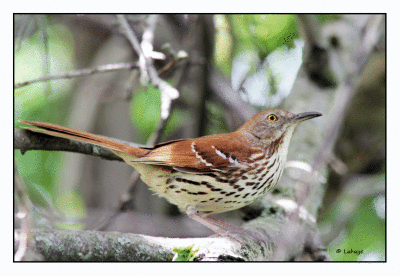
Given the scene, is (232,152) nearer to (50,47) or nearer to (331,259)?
(331,259)

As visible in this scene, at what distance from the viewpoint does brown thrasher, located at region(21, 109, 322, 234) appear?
267cm

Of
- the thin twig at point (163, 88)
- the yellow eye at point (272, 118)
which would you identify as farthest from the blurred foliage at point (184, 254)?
the yellow eye at point (272, 118)

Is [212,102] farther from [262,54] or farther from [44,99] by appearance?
[44,99]

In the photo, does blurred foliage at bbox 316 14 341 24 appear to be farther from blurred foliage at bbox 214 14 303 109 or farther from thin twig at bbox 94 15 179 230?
thin twig at bbox 94 15 179 230

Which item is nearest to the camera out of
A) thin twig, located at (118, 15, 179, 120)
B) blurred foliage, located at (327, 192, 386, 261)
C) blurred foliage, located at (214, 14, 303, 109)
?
thin twig, located at (118, 15, 179, 120)

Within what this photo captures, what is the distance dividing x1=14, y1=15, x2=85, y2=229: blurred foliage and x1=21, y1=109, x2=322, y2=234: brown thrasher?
0.60 meters

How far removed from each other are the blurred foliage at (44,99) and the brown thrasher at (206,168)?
60 centimetres

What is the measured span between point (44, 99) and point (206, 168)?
5.64 ft

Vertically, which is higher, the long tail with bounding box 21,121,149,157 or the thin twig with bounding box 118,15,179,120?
the thin twig with bounding box 118,15,179,120

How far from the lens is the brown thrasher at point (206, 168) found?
2.67 metres

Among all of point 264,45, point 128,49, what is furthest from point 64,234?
point 128,49

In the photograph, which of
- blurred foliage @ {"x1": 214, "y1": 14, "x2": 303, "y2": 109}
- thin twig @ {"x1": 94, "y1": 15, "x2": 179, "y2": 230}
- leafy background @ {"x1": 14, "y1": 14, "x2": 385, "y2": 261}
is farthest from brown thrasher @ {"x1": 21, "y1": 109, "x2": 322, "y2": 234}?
→ blurred foliage @ {"x1": 214, "y1": 14, "x2": 303, "y2": 109}

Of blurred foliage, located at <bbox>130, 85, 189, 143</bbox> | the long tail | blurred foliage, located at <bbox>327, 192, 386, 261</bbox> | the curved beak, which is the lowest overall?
blurred foliage, located at <bbox>327, 192, 386, 261</bbox>

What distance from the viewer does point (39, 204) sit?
10.7 feet
